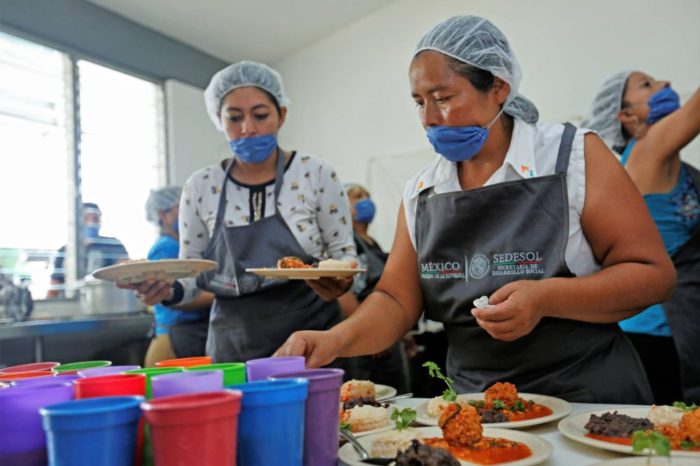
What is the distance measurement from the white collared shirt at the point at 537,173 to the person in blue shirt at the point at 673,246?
3.29 ft

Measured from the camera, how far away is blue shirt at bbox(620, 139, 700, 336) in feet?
8.03

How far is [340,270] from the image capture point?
179 cm

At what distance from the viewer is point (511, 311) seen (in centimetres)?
121

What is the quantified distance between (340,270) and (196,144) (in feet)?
15.2

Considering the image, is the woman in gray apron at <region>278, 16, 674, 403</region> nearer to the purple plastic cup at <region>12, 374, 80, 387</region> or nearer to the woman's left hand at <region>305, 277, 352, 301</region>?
the woman's left hand at <region>305, 277, 352, 301</region>

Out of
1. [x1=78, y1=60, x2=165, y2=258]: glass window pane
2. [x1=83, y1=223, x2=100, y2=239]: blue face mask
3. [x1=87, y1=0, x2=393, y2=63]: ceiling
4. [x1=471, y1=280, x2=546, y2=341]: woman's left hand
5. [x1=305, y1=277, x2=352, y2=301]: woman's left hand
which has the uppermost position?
[x1=87, y1=0, x2=393, y2=63]: ceiling

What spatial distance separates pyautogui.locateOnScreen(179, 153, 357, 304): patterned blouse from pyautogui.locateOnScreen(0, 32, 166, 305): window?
228 centimetres

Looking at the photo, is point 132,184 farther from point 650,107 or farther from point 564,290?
point 564,290

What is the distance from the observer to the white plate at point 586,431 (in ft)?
3.10

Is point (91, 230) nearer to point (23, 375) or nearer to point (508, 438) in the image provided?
point (23, 375)

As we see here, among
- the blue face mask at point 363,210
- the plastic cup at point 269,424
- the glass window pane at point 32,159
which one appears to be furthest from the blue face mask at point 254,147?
the glass window pane at point 32,159

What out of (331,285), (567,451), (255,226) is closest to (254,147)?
(255,226)

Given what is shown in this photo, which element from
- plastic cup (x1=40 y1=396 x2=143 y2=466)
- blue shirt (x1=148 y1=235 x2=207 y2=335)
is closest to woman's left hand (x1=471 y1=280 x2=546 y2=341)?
plastic cup (x1=40 y1=396 x2=143 y2=466)

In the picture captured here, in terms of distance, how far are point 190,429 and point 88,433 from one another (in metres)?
0.12
